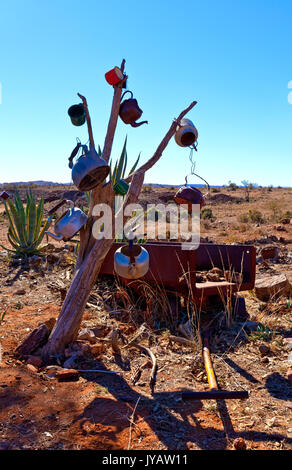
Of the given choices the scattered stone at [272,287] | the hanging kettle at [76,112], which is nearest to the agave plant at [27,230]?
the scattered stone at [272,287]

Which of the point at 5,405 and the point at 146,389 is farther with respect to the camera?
→ the point at 146,389

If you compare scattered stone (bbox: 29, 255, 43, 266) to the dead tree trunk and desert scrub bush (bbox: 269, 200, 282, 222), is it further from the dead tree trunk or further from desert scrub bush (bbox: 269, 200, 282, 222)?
desert scrub bush (bbox: 269, 200, 282, 222)

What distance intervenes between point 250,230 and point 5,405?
33.3 feet

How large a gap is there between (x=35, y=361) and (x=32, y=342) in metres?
0.21

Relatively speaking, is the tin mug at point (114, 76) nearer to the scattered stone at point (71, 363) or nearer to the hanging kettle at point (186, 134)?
the hanging kettle at point (186, 134)

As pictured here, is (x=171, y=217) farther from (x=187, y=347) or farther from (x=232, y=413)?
(x=232, y=413)

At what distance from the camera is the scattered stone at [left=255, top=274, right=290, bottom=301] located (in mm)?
4684

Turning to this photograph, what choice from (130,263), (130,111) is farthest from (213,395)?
(130,111)

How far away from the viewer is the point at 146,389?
2.72 m

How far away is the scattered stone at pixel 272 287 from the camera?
4684 mm

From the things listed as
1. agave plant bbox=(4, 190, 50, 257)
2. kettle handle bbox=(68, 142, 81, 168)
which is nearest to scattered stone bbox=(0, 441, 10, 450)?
kettle handle bbox=(68, 142, 81, 168)

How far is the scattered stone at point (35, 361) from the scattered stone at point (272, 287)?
2832mm

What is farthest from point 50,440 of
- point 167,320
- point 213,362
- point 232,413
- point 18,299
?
point 18,299

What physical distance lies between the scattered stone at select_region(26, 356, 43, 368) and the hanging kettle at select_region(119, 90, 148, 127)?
1943 millimetres
